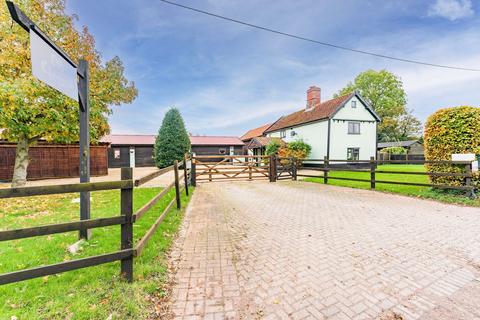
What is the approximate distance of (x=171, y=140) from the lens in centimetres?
2050

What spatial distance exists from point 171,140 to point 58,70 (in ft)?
60.7

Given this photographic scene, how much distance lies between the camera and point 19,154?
27.1 ft

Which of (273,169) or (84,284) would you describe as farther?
(273,169)

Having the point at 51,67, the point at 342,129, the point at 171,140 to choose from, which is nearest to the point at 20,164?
the point at 51,67

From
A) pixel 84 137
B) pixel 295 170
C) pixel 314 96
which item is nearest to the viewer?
pixel 84 137

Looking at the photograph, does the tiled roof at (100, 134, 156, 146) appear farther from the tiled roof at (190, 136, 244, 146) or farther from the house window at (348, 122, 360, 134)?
the house window at (348, 122, 360, 134)

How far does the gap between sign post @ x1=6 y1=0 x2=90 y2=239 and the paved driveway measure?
223 centimetres

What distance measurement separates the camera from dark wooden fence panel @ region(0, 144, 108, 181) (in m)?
12.5

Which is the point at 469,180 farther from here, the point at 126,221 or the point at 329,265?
the point at 126,221

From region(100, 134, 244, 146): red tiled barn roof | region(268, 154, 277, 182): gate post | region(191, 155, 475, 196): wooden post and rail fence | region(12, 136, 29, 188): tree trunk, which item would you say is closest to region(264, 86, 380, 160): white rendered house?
region(191, 155, 475, 196): wooden post and rail fence

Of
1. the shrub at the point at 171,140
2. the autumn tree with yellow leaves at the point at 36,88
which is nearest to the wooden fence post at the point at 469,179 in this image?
the autumn tree with yellow leaves at the point at 36,88

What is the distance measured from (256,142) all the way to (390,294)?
2435 cm

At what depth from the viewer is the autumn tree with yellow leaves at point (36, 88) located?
20.9 feet

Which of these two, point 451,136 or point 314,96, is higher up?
point 314,96
